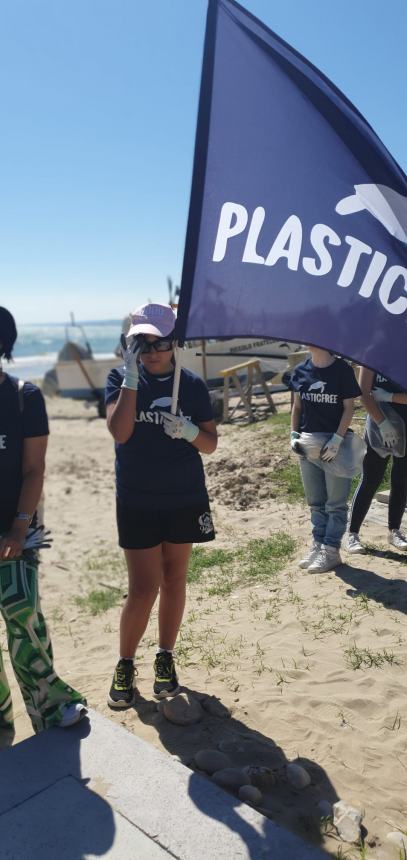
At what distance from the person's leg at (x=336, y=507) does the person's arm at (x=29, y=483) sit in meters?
2.59

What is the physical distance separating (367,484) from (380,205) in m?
2.77

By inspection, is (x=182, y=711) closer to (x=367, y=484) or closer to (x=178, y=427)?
(x=178, y=427)

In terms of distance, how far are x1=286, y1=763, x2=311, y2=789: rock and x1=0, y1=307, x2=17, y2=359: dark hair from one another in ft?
7.13

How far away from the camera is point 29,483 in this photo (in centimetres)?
300

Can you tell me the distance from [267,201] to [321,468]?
105 inches

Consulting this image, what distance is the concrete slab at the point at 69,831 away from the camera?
7.51 ft

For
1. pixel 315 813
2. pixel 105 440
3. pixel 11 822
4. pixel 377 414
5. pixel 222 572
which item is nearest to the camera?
pixel 11 822

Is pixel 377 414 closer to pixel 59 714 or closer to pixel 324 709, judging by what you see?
pixel 324 709

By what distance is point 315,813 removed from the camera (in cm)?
263

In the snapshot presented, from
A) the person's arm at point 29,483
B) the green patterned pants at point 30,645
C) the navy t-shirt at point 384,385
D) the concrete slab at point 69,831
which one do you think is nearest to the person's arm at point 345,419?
the navy t-shirt at point 384,385

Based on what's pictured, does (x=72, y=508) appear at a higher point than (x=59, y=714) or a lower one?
lower

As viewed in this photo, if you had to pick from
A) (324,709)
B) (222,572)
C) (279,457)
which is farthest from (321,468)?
(279,457)

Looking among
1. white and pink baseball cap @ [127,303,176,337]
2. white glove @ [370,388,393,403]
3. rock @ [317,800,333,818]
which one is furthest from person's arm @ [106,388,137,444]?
white glove @ [370,388,393,403]

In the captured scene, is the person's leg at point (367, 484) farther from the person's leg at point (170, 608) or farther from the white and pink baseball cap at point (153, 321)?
the white and pink baseball cap at point (153, 321)
